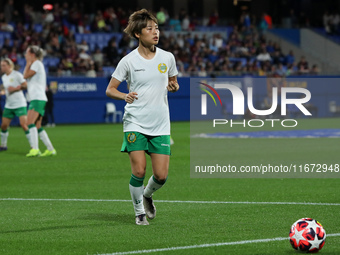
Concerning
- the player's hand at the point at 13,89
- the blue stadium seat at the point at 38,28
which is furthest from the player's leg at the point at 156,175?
the blue stadium seat at the point at 38,28

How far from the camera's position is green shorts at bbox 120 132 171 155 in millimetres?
9203

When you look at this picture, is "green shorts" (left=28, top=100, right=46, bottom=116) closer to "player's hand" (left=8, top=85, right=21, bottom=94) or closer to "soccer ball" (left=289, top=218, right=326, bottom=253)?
"player's hand" (left=8, top=85, right=21, bottom=94)

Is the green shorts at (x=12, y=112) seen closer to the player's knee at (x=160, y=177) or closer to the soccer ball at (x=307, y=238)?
the player's knee at (x=160, y=177)

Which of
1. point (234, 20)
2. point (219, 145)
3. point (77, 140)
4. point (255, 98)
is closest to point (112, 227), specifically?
point (219, 145)

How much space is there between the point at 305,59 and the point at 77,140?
83.2 feet

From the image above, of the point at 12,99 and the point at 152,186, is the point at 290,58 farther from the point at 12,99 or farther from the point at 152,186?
the point at 152,186

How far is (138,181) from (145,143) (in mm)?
468

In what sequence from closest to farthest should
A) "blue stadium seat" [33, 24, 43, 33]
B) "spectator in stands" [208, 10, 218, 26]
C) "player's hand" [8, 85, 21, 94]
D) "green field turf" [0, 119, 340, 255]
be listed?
"green field turf" [0, 119, 340, 255], "player's hand" [8, 85, 21, 94], "blue stadium seat" [33, 24, 43, 33], "spectator in stands" [208, 10, 218, 26]

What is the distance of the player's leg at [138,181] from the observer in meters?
9.23

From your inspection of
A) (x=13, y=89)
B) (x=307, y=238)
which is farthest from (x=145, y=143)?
(x=13, y=89)

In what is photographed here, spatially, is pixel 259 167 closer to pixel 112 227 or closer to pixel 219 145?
pixel 219 145

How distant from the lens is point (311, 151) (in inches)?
822

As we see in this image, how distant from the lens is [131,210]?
10508 millimetres

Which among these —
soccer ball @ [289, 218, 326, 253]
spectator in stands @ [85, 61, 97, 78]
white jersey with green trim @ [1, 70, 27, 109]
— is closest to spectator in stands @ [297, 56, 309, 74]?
spectator in stands @ [85, 61, 97, 78]
